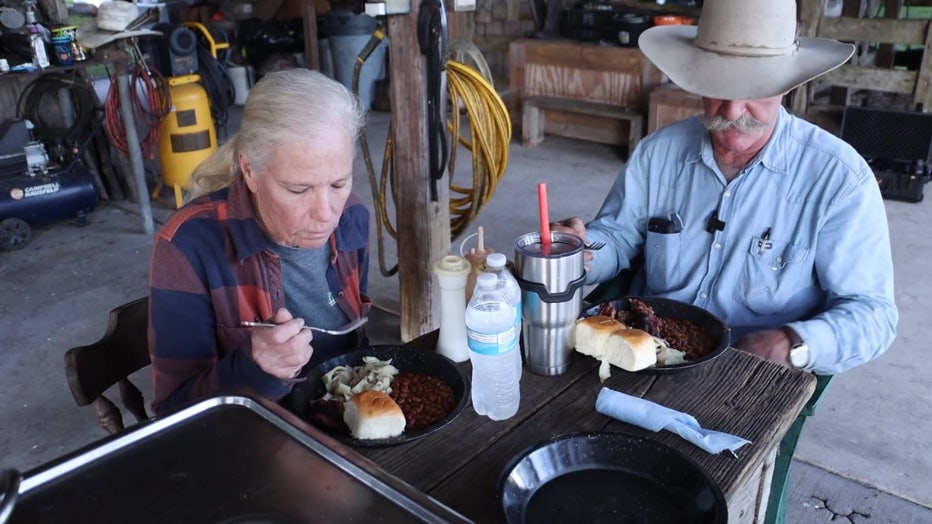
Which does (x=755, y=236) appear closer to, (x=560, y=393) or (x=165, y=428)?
(x=560, y=393)

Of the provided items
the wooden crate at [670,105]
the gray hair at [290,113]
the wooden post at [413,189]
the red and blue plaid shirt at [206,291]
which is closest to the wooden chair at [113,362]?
the red and blue plaid shirt at [206,291]

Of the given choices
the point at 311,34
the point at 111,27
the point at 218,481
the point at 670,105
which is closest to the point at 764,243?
the point at 218,481

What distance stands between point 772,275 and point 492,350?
0.95 m

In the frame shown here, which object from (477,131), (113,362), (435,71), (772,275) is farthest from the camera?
(477,131)

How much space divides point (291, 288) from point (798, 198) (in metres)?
1.23

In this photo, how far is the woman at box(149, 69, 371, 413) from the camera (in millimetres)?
1461

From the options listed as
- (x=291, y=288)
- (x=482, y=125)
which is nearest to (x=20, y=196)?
(x=482, y=125)

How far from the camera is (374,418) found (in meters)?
1.20

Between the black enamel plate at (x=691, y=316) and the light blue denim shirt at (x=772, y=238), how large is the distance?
0.75 feet

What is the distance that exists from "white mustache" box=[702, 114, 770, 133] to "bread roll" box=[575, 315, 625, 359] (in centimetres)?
65

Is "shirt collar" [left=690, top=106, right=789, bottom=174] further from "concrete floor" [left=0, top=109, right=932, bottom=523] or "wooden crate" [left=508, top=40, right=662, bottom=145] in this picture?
"wooden crate" [left=508, top=40, right=662, bottom=145]

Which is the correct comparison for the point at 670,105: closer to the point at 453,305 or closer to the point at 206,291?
the point at 453,305

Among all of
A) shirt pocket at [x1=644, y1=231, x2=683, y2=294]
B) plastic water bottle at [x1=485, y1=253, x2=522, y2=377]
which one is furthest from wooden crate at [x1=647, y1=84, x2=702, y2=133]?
plastic water bottle at [x1=485, y1=253, x2=522, y2=377]

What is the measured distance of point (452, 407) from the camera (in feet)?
4.27
